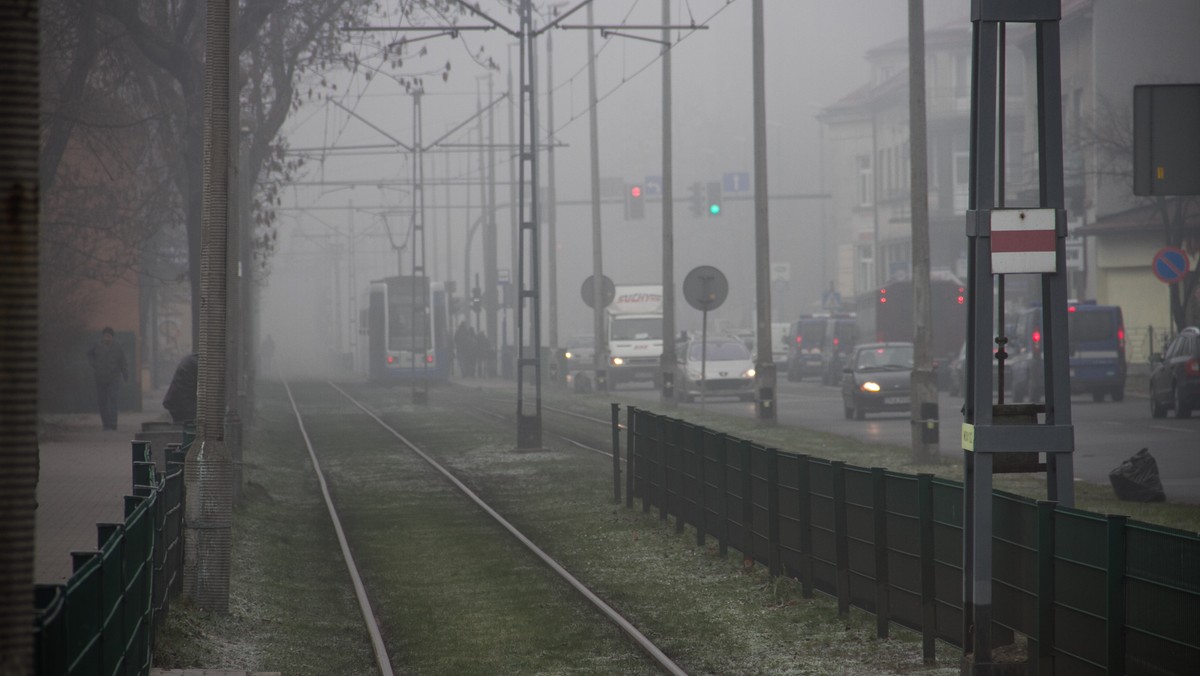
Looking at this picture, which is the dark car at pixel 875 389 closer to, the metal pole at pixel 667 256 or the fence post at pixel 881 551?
the metal pole at pixel 667 256

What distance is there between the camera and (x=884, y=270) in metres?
83.3

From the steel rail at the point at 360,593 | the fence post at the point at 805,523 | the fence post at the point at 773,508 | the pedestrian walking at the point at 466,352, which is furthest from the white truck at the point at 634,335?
the fence post at the point at 805,523

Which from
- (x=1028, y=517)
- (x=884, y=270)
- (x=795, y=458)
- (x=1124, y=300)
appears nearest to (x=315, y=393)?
(x=1124, y=300)

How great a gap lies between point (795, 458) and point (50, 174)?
1618 centimetres

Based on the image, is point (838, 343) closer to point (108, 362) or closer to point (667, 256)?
point (667, 256)

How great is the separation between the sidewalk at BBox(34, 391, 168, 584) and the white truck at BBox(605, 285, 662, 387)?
22.0 m

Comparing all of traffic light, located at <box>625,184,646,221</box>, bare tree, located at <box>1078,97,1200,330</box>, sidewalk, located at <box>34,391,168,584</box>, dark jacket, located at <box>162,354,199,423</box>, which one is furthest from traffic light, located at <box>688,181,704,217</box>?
dark jacket, located at <box>162,354,199,423</box>

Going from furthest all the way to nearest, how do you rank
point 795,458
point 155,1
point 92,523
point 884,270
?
1. point 884,270
2. point 155,1
3. point 92,523
4. point 795,458

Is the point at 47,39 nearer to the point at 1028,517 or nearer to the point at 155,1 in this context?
the point at 155,1

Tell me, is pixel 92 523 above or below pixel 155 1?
below

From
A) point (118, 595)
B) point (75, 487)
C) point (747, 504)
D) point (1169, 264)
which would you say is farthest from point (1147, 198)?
point (118, 595)

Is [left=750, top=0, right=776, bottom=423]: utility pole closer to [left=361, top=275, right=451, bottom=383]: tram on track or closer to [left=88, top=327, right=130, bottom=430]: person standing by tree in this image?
[left=88, top=327, right=130, bottom=430]: person standing by tree

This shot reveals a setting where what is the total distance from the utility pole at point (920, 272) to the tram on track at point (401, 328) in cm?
3213

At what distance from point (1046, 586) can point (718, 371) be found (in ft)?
117
